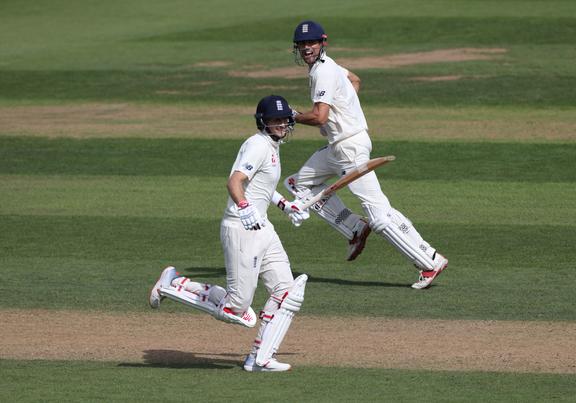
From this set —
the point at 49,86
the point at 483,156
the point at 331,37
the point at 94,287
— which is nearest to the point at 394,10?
the point at 331,37

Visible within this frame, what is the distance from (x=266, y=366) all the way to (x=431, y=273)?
2.59m

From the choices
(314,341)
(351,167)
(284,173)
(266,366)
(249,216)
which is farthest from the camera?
(284,173)

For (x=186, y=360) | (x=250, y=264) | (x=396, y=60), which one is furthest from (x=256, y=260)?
(x=396, y=60)

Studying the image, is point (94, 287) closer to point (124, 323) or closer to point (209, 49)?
point (124, 323)

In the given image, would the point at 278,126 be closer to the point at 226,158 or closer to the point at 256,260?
the point at 256,260

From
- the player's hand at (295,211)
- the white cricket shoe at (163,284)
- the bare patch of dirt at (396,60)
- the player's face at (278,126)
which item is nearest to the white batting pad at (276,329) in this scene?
the white cricket shoe at (163,284)

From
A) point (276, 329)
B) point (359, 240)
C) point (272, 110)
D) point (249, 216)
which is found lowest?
point (359, 240)

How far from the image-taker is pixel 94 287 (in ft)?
32.2

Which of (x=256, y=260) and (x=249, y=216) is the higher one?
(x=249, y=216)

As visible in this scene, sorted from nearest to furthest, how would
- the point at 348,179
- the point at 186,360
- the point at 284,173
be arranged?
the point at 186,360, the point at 348,179, the point at 284,173

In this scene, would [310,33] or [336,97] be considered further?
[336,97]

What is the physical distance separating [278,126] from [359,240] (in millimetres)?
2710

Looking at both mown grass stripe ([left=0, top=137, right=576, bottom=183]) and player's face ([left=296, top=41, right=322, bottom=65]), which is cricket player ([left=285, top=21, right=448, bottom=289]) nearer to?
player's face ([left=296, top=41, right=322, bottom=65])

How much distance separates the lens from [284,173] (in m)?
14.0
